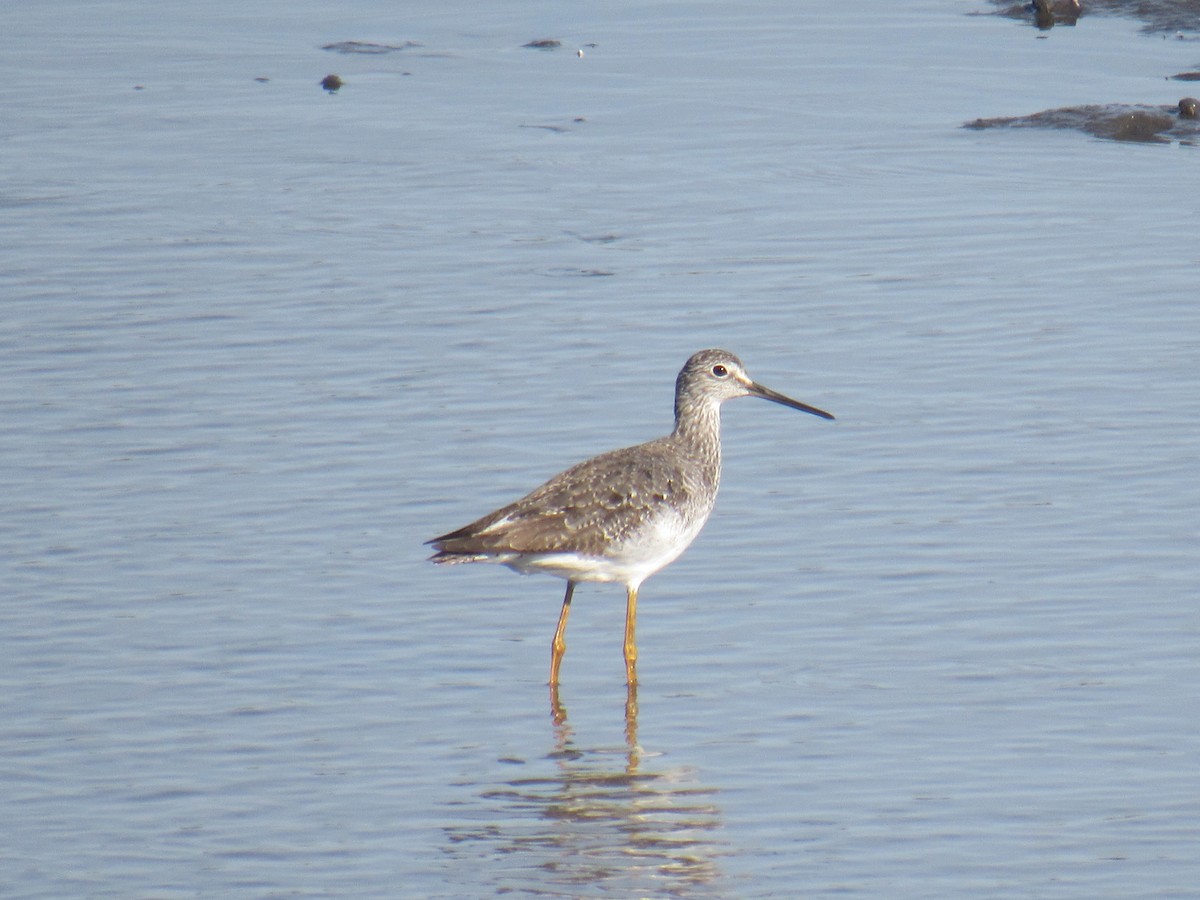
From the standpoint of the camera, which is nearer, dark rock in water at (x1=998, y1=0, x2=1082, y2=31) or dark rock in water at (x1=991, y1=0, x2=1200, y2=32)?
dark rock in water at (x1=991, y1=0, x2=1200, y2=32)

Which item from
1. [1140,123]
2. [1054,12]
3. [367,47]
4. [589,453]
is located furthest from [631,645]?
[1054,12]

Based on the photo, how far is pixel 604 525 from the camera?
9547mm

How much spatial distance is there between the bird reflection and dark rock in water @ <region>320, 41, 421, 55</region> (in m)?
17.1

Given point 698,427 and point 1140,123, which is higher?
point 1140,123

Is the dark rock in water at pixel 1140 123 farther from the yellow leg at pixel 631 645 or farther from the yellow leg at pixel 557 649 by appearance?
the yellow leg at pixel 557 649

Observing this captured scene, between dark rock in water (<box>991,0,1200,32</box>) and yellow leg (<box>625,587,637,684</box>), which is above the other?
dark rock in water (<box>991,0,1200,32</box>)

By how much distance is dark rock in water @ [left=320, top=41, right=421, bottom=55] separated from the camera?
80.5 ft

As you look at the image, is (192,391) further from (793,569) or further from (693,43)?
(693,43)

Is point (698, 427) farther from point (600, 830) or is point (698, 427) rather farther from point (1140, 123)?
point (1140, 123)

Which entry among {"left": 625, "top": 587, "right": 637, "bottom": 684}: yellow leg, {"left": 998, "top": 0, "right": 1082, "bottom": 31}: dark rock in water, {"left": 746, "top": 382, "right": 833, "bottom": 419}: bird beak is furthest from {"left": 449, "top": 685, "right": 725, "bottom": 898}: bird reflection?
{"left": 998, "top": 0, "right": 1082, "bottom": 31}: dark rock in water

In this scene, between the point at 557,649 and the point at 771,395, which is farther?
the point at 771,395

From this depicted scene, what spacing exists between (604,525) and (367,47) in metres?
16.3

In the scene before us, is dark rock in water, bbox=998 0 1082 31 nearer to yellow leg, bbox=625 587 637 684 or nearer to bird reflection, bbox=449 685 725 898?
yellow leg, bbox=625 587 637 684

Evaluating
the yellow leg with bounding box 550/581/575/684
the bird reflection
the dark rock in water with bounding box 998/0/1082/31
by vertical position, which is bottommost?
the bird reflection
